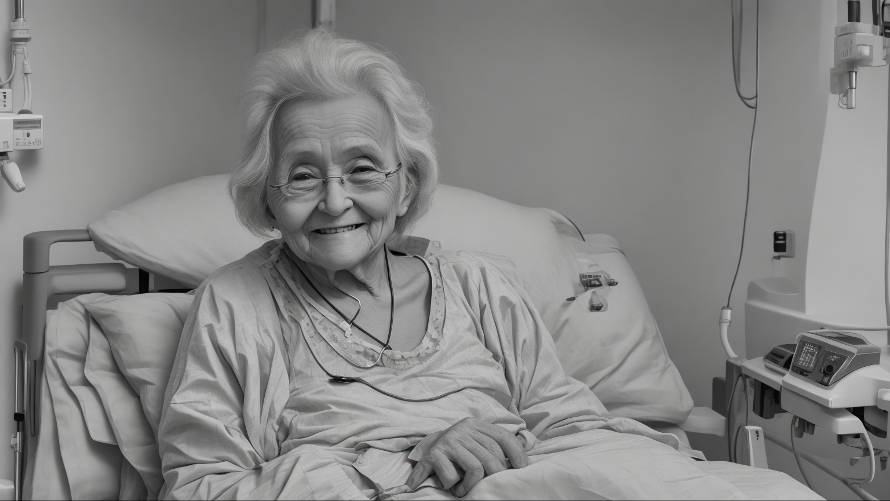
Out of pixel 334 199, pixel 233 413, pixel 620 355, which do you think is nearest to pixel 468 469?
pixel 233 413

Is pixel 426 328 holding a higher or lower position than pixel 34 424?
higher

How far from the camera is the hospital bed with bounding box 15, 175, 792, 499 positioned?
73.8 inches

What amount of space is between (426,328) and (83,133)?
1.01 metres

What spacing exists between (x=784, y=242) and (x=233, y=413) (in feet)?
4.38

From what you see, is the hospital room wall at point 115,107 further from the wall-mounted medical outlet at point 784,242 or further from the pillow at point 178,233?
the wall-mounted medical outlet at point 784,242

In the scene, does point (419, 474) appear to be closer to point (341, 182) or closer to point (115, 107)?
point (341, 182)

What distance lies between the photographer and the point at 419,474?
5.37 ft

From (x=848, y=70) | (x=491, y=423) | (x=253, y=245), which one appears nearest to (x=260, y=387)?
(x=491, y=423)

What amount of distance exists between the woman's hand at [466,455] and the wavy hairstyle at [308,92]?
52 cm

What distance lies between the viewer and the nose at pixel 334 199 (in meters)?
1.76

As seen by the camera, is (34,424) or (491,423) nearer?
(491,423)

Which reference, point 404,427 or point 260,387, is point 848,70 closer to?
point 404,427

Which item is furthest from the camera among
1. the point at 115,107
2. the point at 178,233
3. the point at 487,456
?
the point at 115,107

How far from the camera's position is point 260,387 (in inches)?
69.0
